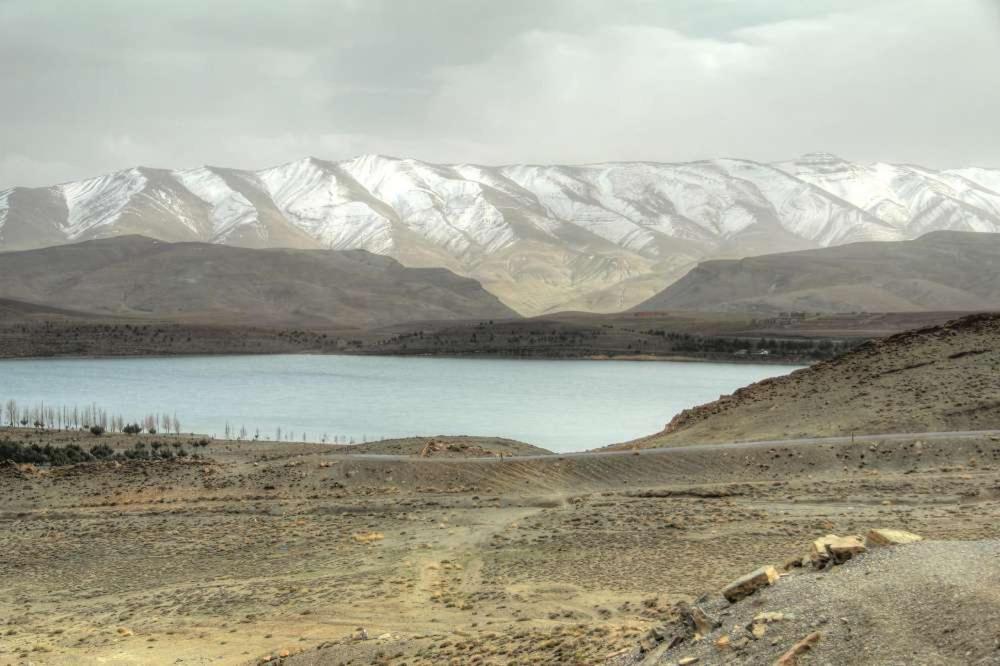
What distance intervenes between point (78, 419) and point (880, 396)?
35.8 m

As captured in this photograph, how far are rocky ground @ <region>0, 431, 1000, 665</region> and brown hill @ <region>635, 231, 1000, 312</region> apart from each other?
141795mm

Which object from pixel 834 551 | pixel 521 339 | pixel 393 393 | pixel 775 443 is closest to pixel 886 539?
pixel 834 551

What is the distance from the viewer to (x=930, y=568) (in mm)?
9047

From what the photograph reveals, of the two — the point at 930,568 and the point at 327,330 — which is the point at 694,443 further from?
the point at 327,330

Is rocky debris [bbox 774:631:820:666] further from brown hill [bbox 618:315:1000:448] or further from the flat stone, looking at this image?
brown hill [bbox 618:315:1000:448]

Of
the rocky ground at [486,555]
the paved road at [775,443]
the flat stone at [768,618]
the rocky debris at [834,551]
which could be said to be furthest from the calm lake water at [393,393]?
the flat stone at [768,618]

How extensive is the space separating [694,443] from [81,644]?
1694cm

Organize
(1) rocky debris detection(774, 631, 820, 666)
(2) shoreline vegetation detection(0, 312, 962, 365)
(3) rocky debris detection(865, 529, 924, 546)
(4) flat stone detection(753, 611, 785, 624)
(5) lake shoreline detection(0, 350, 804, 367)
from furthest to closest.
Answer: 1. (2) shoreline vegetation detection(0, 312, 962, 365)
2. (5) lake shoreline detection(0, 350, 804, 367)
3. (3) rocky debris detection(865, 529, 924, 546)
4. (4) flat stone detection(753, 611, 785, 624)
5. (1) rocky debris detection(774, 631, 820, 666)

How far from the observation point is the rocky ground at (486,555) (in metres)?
9.10

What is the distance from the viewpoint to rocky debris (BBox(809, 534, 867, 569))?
9820 millimetres

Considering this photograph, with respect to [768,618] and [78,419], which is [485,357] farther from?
[768,618]

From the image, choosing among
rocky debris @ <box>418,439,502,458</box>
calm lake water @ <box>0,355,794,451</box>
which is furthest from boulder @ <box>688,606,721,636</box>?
calm lake water @ <box>0,355,794,451</box>

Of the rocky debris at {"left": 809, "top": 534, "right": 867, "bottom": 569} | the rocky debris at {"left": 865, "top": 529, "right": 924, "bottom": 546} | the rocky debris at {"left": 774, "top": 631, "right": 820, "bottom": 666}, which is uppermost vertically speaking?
the rocky debris at {"left": 865, "top": 529, "right": 924, "bottom": 546}

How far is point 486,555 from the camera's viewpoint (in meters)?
16.7
